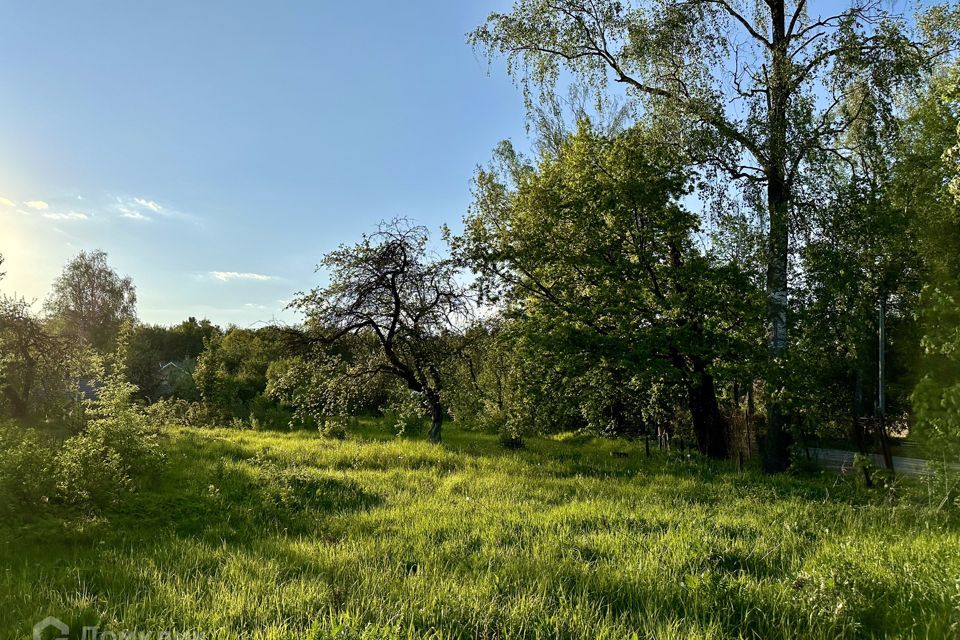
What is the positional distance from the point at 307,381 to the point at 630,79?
1299 centimetres

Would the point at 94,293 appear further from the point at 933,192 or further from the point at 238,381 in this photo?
the point at 933,192

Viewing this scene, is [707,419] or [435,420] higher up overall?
[707,419]

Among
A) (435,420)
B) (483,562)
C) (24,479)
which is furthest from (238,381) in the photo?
(483,562)

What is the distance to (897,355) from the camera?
22906mm

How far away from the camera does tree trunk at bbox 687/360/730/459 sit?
1478cm

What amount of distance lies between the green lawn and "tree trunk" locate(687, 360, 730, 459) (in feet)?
17.4

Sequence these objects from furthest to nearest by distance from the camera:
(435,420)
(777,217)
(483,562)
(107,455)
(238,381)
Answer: (238,381) < (435,420) < (777,217) < (107,455) < (483,562)

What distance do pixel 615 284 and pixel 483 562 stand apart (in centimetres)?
978

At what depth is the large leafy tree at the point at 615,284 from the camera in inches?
501

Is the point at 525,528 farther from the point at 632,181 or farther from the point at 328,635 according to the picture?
the point at 632,181

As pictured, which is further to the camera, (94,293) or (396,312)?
(94,293)

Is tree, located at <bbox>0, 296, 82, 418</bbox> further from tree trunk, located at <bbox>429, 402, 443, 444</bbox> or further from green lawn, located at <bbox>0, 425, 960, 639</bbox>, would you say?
tree trunk, located at <bbox>429, 402, 443, 444</bbox>

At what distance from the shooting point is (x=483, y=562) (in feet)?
15.9

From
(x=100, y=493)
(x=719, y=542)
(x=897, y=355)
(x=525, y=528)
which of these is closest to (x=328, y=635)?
(x=525, y=528)
